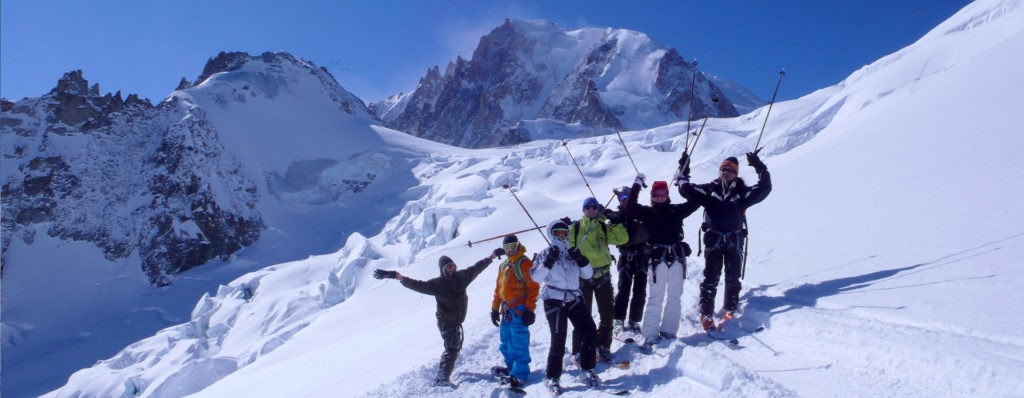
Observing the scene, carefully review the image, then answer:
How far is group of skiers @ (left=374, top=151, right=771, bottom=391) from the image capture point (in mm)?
5324

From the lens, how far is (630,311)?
6223mm

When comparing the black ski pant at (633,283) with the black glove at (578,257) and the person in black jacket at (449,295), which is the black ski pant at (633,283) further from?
the person in black jacket at (449,295)

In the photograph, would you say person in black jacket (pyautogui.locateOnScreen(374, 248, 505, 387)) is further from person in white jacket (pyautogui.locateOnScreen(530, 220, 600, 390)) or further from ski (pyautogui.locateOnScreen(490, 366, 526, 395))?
person in white jacket (pyautogui.locateOnScreen(530, 220, 600, 390))

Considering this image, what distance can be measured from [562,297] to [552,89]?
14287cm

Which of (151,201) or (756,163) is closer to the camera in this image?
(756,163)

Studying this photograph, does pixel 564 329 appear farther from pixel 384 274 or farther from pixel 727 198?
pixel 727 198

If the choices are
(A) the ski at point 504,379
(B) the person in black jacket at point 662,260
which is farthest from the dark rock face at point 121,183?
(B) the person in black jacket at point 662,260

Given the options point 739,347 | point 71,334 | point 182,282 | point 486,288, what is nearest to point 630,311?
point 739,347

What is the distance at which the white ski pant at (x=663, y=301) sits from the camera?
5.70 m

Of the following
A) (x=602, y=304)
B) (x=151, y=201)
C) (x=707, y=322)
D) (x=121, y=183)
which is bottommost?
(x=707, y=322)

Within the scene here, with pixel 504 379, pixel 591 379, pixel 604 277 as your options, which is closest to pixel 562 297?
pixel 604 277

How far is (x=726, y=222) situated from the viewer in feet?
19.5

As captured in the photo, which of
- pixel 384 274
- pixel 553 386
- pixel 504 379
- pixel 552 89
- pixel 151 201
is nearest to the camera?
pixel 553 386

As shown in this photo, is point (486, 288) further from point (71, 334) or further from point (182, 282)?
point (182, 282)
